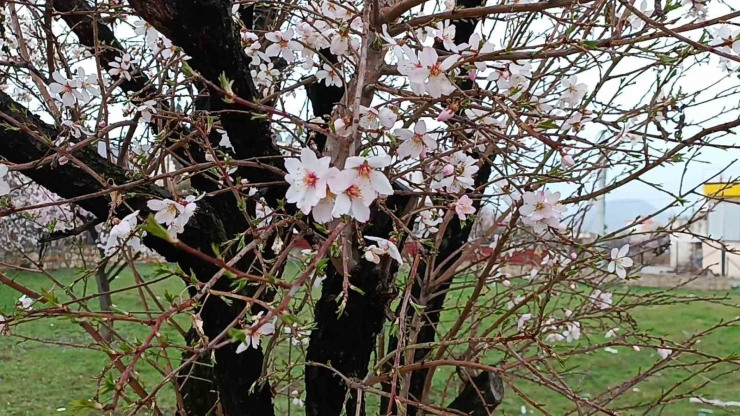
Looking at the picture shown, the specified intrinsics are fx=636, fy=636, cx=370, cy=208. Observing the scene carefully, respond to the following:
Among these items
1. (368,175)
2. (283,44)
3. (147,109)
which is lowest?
(368,175)

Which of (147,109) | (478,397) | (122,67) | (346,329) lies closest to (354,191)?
(346,329)

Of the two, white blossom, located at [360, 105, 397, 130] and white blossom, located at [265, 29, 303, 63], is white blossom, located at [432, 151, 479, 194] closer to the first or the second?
white blossom, located at [360, 105, 397, 130]

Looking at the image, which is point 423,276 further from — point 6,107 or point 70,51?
point 70,51

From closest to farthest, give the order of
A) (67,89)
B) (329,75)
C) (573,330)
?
(329,75) → (67,89) → (573,330)

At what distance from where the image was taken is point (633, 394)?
514 centimetres

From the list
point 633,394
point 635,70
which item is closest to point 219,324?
point 635,70

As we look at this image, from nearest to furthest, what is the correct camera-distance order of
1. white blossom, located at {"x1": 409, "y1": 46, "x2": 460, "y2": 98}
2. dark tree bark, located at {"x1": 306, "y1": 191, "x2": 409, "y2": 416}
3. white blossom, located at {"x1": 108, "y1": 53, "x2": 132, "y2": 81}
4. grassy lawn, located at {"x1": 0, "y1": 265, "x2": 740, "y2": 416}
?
white blossom, located at {"x1": 409, "y1": 46, "x2": 460, "y2": 98} → dark tree bark, located at {"x1": 306, "y1": 191, "x2": 409, "y2": 416} → white blossom, located at {"x1": 108, "y1": 53, "x2": 132, "y2": 81} → grassy lawn, located at {"x1": 0, "y1": 265, "x2": 740, "y2": 416}

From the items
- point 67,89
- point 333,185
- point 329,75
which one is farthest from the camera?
point 67,89

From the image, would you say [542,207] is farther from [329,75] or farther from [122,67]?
[122,67]

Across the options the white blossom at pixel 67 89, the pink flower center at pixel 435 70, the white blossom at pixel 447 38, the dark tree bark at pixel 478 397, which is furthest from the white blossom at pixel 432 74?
the dark tree bark at pixel 478 397

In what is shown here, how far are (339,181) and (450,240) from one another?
1.77 meters

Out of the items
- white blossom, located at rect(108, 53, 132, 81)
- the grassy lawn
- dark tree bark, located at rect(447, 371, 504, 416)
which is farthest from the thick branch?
the grassy lawn

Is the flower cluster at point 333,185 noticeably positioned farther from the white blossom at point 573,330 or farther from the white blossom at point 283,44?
the white blossom at point 573,330

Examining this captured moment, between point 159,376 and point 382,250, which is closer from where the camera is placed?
point 382,250
